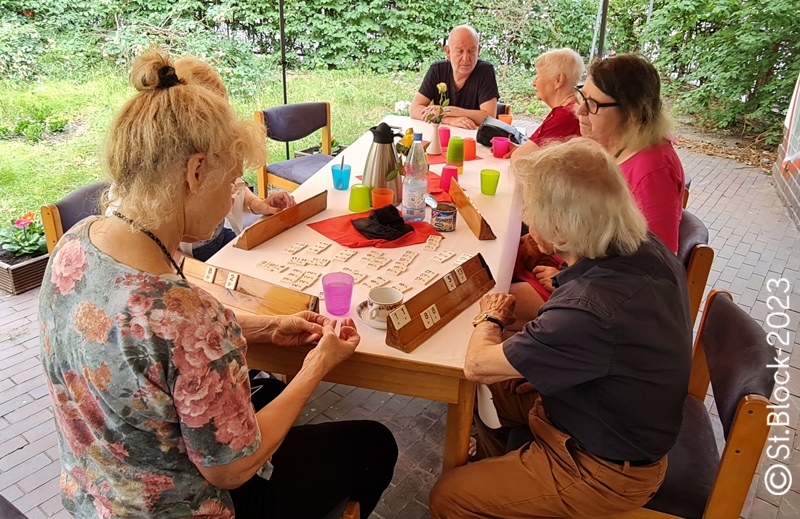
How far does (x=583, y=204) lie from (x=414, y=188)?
41.7 inches

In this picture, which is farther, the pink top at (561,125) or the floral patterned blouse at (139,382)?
the pink top at (561,125)

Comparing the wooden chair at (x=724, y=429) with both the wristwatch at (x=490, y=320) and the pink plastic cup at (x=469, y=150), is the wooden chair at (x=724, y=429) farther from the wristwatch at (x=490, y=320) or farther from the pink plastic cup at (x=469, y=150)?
the pink plastic cup at (x=469, y=150)


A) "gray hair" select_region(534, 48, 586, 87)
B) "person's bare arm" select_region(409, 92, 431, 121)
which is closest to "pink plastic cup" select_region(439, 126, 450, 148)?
"person's bare arm" select_region(409, 92, 431, 121)

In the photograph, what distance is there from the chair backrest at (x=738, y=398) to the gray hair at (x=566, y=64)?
1.94m

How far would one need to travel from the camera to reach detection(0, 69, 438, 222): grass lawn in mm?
4785

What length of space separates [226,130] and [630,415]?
45.0 inches

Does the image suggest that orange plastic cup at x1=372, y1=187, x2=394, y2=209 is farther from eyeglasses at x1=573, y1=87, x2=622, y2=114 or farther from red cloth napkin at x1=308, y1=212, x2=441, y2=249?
eyeglasses at x1=573, y1=87, x2=622, y2=114

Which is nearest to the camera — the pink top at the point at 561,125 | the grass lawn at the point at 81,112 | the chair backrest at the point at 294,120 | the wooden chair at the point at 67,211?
the wooden chair at the point at 67,211

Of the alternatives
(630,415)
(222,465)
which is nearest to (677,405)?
(630,415)

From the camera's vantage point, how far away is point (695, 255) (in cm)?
211

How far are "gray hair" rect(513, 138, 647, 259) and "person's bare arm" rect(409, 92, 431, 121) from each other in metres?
2.81

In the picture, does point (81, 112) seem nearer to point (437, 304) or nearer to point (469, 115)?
point (469, 115)

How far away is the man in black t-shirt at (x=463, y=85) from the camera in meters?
4.16

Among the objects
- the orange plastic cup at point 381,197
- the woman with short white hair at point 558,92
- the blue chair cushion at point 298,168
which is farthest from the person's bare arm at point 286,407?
the blue chair cushion at point 298,168
